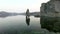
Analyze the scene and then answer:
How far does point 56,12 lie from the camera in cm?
8850

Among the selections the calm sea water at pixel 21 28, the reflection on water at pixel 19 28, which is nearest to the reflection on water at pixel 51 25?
the calm sea water at pixel 21 28

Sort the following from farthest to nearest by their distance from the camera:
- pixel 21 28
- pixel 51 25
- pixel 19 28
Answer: pixel 51 25 < pixel 19 28 < pixel 21 28

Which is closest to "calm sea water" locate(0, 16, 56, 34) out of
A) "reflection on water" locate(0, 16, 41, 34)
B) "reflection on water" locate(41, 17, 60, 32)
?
"reflection on water" locate(0, 16, 41, 34)

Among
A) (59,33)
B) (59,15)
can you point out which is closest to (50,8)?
(59,15)

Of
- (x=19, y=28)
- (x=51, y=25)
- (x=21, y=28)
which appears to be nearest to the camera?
(x=21, y=28)

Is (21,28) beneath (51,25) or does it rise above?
beneath

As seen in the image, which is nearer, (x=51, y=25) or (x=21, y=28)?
(x=21, y=28)

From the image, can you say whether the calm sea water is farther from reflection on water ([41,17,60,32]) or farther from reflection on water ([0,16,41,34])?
reflection on water ([41,17,60,32])

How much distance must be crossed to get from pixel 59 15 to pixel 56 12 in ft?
20.2

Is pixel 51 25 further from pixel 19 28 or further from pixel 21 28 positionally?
pixel 19 28

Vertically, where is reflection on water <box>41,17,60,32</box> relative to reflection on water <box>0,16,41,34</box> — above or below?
above

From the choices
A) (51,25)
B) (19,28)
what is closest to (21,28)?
(19,28)

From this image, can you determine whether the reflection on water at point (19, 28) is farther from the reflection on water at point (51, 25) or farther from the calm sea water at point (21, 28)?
the reflection on water at point (51, 25)

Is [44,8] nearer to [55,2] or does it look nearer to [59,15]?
[55,2]
